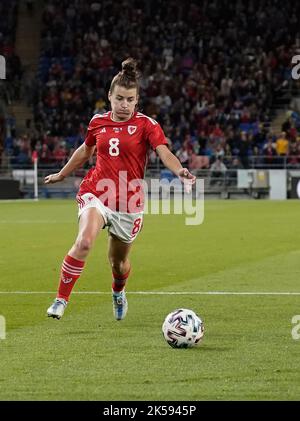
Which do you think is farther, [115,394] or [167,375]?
[167,375]

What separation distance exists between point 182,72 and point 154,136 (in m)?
37.8

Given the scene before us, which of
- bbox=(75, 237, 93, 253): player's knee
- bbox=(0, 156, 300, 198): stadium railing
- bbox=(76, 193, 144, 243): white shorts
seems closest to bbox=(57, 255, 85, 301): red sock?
bbox=(75, 237, 93, 253): player's knee

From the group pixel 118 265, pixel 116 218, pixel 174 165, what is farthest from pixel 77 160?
pixel 174 165

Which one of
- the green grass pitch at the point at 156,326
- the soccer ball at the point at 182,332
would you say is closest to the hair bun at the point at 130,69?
the green grass pitch at the point at 156,326

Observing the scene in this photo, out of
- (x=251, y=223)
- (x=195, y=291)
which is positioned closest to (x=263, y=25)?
(x=251, y=223)

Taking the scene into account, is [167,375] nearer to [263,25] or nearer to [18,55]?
[263,25]

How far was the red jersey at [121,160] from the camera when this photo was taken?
34.7 feet

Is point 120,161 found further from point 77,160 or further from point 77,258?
point 77,258

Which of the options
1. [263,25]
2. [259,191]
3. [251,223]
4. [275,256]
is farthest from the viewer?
[263,25]

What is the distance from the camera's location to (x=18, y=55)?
51094 mm

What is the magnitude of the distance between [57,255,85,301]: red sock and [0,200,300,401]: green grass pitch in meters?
0.37

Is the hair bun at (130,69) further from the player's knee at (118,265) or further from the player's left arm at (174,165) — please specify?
the player's knee at (118,265)

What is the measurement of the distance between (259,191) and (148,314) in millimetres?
32878
